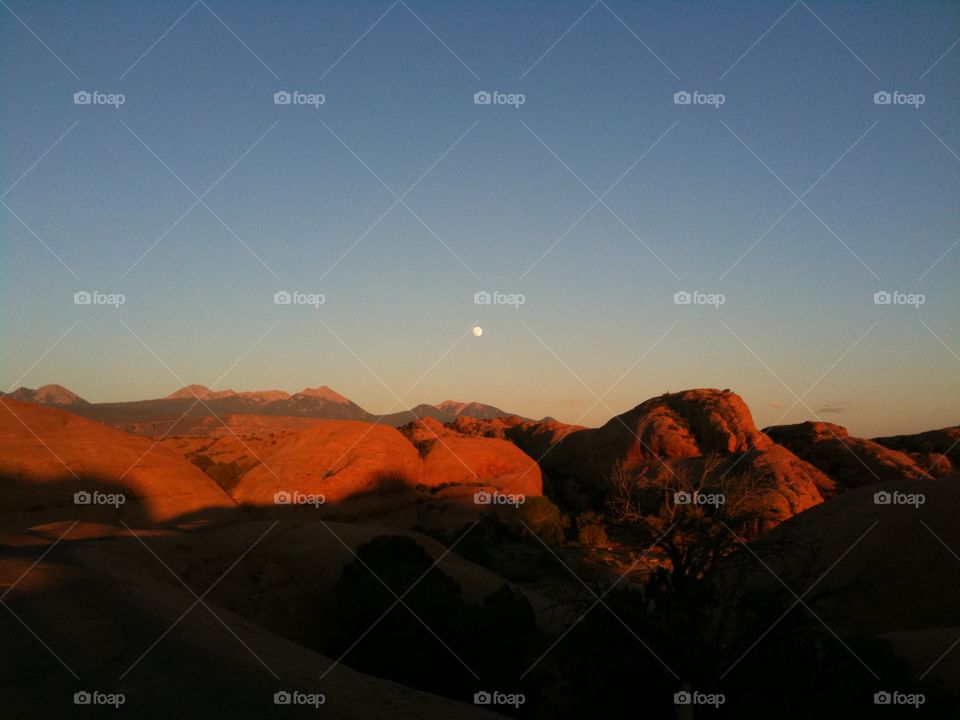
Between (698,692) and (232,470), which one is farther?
(232,470)

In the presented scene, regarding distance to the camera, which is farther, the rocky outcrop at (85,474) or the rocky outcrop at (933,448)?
the rocky outcrop at (933,448)

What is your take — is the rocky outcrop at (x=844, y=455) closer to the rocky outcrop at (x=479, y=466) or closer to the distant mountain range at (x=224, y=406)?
the rocky outcrop at (x=479, y=466)

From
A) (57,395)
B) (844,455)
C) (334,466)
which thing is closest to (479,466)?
(334,466)

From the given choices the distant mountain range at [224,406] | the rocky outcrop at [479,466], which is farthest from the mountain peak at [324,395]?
the rocky outcrop at [479,466]

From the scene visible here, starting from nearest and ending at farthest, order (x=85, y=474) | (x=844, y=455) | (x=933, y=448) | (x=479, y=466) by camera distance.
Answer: (x=85, y=474) → (x=479, y=466) → (x=844, y=455) → (x=933, y=448)

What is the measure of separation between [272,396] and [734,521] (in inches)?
5838

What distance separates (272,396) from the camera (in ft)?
499

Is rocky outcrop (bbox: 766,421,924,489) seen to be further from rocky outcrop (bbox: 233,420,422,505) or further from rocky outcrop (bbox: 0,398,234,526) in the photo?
rocky outcrop (bbox: 0,398,234,526)

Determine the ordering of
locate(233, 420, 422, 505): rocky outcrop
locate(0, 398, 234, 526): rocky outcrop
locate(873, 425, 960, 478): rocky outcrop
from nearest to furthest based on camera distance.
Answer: locate(0, 398, 234, 526): rocky outcrop
locate(233, 420, 422, 505): rocky outcrop
locate(873, 425, 960, 478): rocky outcrop

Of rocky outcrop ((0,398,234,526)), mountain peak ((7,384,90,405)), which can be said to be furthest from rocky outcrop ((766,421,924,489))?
mountain peak ((7,384,90,405))

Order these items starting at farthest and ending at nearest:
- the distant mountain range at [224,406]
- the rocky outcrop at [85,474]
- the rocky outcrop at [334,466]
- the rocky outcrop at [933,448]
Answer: the distant mountain range at [224,406] → the rocky outcrop at [933,448] → the rocky outcrop at [334,466] → the rocky outcrop at [85,474]

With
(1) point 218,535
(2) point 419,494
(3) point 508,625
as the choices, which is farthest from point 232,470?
(3) point 508,625

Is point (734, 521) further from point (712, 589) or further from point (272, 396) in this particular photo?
point (272, 396)

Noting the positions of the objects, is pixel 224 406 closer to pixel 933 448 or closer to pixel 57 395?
pixel 57 395
